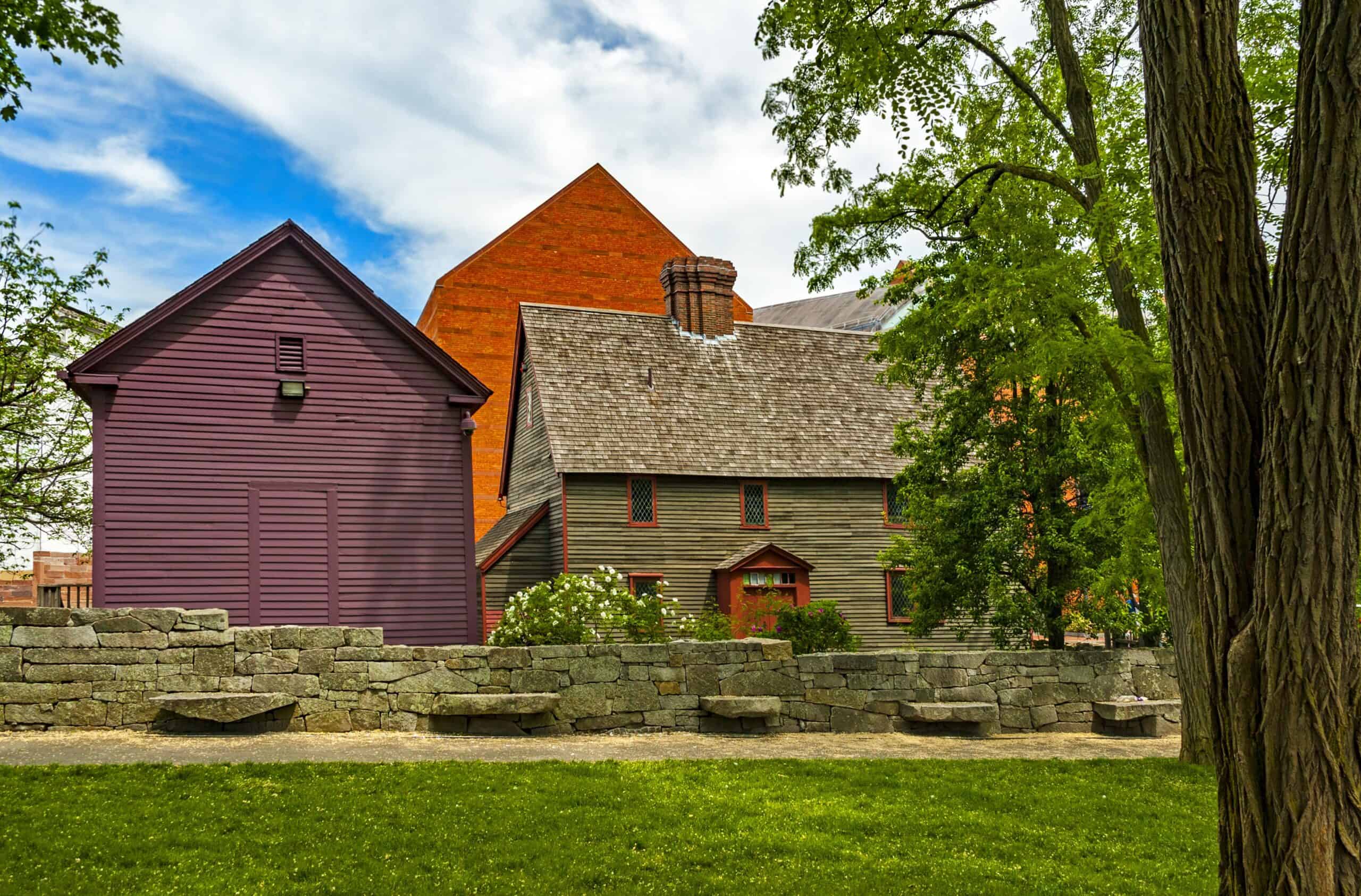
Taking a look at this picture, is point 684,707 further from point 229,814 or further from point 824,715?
point 229,814

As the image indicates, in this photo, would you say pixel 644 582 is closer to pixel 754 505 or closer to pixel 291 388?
pixel 754 505

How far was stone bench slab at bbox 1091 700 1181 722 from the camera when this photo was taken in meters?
15.3

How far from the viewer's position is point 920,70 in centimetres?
1310

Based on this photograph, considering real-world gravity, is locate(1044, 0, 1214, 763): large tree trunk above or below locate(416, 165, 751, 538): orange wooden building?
below

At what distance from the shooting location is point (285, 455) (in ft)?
58.7

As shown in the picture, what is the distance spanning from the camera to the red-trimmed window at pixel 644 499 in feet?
82.4

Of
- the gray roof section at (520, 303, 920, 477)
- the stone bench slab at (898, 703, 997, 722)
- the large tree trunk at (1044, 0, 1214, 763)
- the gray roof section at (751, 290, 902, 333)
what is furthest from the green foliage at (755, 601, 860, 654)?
the gray roof section at (751, 290, 902, 333)

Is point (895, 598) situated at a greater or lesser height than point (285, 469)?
lesser

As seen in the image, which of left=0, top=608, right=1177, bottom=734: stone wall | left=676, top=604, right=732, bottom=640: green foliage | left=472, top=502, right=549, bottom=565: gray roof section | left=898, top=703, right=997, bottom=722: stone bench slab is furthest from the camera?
left=472, top=502, right=549, bottom=565: gray roof section

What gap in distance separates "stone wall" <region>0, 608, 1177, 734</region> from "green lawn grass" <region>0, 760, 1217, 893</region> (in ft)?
8.23

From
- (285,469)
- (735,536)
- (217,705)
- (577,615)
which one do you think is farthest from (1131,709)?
(285,469)

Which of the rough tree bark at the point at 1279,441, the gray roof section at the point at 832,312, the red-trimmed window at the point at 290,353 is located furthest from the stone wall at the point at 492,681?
the gray roof section at the point at 832,312

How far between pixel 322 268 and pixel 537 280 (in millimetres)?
17881

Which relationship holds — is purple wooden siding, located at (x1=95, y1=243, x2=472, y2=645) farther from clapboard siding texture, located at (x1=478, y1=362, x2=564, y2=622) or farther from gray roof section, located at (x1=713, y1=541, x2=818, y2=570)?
gray roof section, located at (x1=713, y1=541, x2=818, y2=570)
